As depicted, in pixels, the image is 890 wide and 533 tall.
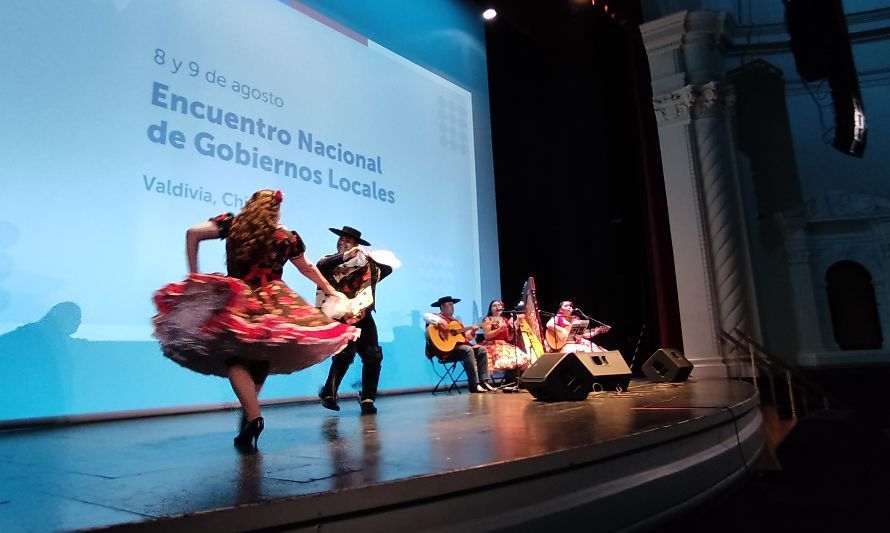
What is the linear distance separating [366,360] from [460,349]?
175cm

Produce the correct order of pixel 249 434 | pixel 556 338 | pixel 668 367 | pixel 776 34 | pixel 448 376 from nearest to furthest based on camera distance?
pixel 249 434 < pixel 668 367 < pixel 556 338 < pixel 448 376 < pixel 776 34

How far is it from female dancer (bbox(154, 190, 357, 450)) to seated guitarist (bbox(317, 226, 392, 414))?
1.19 m

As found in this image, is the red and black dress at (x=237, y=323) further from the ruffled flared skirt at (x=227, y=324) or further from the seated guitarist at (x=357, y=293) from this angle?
the seated guitarist at (x=357, y=293)

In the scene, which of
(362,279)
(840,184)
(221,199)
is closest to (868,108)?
(840,184)

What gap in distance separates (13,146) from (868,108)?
1034cm

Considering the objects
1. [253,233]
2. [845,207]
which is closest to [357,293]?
[253,233]

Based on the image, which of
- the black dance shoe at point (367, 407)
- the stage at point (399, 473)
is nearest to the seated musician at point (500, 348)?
the black dance shoe at point (367, 407)

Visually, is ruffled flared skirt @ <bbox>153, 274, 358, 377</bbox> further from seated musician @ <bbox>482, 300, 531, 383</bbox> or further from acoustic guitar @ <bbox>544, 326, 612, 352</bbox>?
acoustic guitar @ <bbox>544, 326, 612, 352</bbox>

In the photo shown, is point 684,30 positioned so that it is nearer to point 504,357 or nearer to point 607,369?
point 504,357

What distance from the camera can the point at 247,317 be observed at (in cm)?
207

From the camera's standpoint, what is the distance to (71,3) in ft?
12.0

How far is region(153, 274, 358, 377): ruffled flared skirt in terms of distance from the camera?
2.03 meters

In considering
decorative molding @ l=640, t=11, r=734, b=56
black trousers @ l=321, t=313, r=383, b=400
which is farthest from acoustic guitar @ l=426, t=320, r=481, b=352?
decorative molding @ l=640, t=11, r=734, b=56

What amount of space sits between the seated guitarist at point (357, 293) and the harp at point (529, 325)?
221 centimetres
